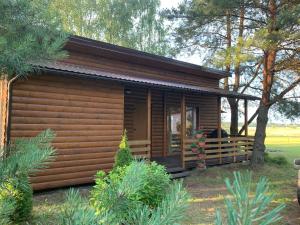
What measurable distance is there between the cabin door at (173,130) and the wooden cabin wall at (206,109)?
0.88m

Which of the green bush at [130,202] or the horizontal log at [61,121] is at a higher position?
the horizontal log at [61,121]

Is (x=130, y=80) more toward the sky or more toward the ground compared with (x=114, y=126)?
more toward the sky

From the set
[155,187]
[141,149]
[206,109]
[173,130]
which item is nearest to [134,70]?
[173,130]

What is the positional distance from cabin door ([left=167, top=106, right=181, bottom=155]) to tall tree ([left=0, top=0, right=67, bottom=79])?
11.6 meters

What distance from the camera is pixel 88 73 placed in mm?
8469

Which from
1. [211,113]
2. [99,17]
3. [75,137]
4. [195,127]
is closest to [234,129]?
[211,113]

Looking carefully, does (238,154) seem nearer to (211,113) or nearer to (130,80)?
(211,113)

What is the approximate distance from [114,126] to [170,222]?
9.33 m

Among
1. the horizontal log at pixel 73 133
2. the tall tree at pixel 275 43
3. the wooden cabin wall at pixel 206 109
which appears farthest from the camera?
the wooden cabin wall at pixel 206 109

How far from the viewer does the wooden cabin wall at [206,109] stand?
1545 cm

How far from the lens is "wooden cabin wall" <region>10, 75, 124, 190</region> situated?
25.7 feet

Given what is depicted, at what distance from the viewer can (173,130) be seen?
14.5 meters

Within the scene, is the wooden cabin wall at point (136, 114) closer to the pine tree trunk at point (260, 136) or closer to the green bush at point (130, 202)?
the pine tree trunk at point (260, 136)

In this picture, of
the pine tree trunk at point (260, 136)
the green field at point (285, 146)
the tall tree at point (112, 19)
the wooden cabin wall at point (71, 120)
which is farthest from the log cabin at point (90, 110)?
the tall tree at point (112, 19)
